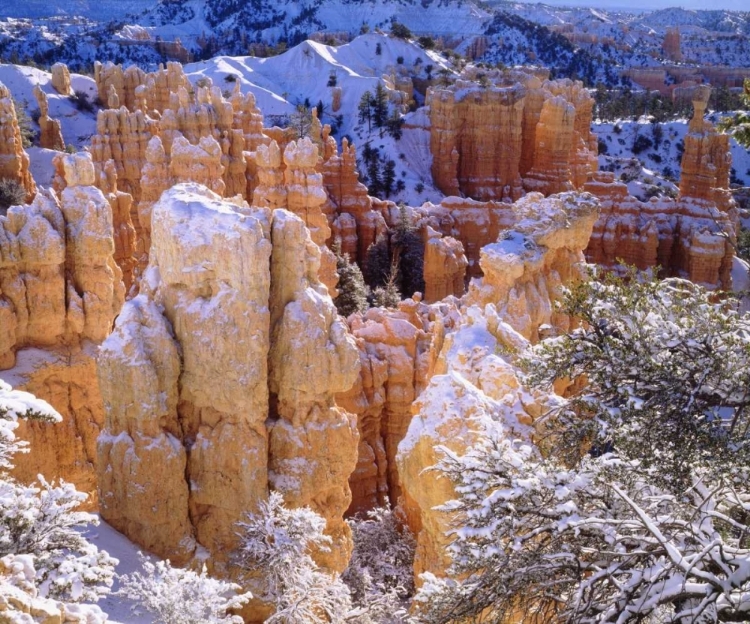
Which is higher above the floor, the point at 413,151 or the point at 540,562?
the point at 540,562

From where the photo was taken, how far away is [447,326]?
51.2 ft

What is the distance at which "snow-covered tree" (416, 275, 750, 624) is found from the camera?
4887mm

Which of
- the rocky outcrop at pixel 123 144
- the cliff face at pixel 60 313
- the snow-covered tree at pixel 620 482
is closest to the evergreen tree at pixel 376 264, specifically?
the rocky outcrop at pixel 123 144

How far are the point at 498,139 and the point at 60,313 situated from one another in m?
34.6

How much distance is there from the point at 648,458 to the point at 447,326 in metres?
10.2

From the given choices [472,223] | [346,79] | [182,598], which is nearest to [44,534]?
[182,598]

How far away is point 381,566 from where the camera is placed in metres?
12.5

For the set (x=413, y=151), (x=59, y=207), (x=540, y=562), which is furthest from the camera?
(x=413, y=151)

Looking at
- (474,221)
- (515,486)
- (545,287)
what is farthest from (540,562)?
(474,221)

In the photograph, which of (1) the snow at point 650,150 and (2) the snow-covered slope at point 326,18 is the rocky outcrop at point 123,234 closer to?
(1) the snow at point 650,150

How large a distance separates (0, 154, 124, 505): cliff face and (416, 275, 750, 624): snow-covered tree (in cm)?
783

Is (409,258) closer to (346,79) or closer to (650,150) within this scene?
(346,79)

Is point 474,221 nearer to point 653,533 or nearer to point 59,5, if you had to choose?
point 653,533

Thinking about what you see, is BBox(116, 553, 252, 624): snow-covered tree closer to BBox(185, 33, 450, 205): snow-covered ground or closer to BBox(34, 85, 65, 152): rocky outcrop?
BBox(34, 85, 65, 152): rocky outcrop
